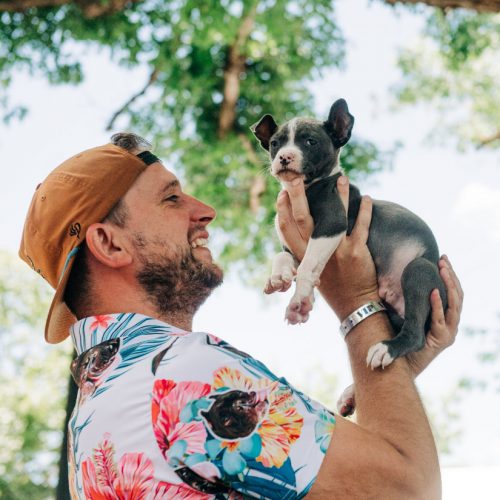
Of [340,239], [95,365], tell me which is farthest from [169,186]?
[95,365]

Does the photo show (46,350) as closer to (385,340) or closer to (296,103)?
(296,103)

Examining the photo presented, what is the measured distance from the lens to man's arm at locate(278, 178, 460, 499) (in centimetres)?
177

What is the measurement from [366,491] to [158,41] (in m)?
6.99

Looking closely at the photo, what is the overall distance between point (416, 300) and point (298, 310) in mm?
410

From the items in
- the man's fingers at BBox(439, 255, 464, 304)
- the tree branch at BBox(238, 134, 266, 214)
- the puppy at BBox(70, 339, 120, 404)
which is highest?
the tree branch at BBox(238, 134, 266, 214)

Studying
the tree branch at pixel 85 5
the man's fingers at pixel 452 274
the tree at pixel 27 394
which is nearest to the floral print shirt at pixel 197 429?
the man's fingers at pixel 452 274

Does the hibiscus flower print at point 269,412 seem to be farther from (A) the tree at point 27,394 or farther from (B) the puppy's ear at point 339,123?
(A) the tree at point 27,394

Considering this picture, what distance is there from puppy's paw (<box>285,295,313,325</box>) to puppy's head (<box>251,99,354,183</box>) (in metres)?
0.53

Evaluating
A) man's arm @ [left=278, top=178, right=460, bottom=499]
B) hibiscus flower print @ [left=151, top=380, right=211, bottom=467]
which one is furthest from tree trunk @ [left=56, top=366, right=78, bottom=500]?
hibiscus flower print @ [left=151, top=380, right=211, bottom=467]

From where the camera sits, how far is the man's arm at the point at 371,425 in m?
1.77

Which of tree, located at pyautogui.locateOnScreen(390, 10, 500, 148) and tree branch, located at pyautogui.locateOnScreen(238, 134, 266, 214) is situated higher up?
tree, located at pyautogui.locateOnScreen(390, 10, 500, 148)

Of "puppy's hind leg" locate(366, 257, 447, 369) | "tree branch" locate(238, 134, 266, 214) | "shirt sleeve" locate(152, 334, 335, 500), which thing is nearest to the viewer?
"shirt sleeve" locate(152, 334, 335, 500)

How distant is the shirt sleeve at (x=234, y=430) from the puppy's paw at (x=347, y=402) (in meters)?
0.91

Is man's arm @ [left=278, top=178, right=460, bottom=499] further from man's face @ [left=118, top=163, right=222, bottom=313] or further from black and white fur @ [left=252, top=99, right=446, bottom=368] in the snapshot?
man's face @ [left=118, top=163, right=222, bottom=313]
